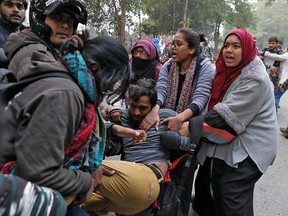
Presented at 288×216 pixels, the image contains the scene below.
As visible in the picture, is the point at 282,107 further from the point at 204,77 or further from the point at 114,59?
the point at 114,59

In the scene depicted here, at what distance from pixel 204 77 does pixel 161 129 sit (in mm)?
545

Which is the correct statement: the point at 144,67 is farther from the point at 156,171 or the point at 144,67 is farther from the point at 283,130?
the point at 283,130

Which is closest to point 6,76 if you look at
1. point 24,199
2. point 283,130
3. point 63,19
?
point 24,199

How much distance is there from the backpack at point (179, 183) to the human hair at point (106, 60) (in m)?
0.91

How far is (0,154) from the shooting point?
34.7 inches

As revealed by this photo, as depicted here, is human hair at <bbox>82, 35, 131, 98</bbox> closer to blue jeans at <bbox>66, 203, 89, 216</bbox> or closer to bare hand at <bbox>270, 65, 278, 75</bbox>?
blue jeans at <bbox>66, 203, 89, 216</bbox>

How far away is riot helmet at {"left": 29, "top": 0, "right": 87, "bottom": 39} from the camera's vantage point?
1.50 metres

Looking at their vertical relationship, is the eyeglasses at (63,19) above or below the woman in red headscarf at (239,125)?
above

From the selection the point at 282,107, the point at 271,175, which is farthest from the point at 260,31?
the point at 271,175

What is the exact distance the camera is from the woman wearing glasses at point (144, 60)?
2842mm

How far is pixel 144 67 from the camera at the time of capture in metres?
2.90

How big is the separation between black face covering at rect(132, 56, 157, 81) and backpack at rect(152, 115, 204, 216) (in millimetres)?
1070

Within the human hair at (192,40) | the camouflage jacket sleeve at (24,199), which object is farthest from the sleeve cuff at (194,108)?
the camouflage jacket sleeve at (24,199)

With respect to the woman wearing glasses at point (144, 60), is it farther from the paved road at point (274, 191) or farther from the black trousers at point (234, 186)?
the paved road at point (274, 191)
